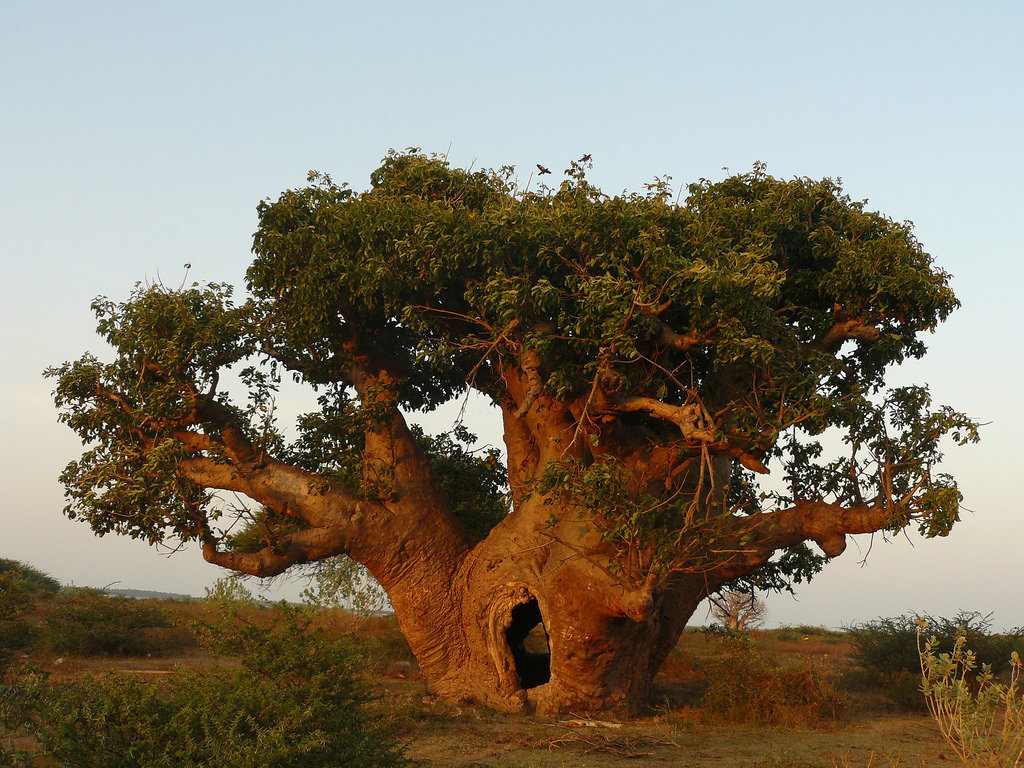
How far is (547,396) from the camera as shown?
42.3 ft

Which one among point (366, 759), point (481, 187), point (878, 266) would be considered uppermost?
point (481, 187)

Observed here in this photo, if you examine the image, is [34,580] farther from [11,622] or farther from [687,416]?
[687,416]

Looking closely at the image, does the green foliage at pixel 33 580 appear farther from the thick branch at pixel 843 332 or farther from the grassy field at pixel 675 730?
the thick branch at pixel 843 332

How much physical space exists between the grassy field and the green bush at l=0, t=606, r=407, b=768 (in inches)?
34.6

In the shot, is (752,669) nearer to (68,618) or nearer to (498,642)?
(498,642)

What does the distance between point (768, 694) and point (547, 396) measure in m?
5.45

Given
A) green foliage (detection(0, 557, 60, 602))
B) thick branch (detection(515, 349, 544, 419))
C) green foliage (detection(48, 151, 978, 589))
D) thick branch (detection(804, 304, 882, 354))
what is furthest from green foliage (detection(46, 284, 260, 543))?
green foliage (detection(0, 557, 60, 602))

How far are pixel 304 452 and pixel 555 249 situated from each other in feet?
20.2

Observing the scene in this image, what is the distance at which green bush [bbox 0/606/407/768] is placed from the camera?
20.4 ft

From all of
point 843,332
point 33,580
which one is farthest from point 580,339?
point 33,580

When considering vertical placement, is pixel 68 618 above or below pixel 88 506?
below

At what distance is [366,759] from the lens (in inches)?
263

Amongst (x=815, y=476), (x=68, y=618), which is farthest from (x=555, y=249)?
(x=68, y=618)

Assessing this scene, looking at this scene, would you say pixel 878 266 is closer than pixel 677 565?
No
